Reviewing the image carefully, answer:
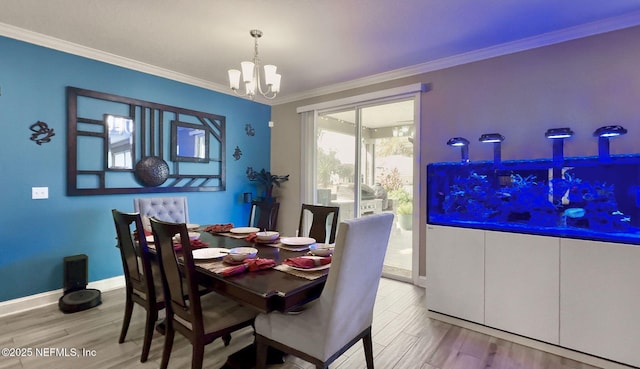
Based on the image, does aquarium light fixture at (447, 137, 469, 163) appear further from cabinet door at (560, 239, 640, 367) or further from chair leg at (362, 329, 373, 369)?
chair leg at (362, 329, 373, 369)

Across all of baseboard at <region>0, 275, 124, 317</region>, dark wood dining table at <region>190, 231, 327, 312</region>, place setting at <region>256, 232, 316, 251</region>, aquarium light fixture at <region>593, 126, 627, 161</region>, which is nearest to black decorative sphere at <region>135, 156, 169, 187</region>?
baseboard at <region>0, 275, 124, 317</region>

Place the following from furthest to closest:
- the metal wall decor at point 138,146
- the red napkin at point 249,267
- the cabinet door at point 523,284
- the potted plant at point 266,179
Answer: the potted plant at point 266,179 < the metal wall decor at point 138,146 < the cabinet door at point 523,284 < the red napkin at point 249,267

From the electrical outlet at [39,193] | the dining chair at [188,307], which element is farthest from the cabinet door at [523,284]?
the electrical outlet at [39,193]

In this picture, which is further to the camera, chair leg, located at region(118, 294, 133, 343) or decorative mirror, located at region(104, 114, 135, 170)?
decorative mirror, located at region(104, 114, 135, 170)

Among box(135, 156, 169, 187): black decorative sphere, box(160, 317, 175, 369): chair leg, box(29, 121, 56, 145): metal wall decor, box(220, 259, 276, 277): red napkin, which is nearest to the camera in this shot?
box(220, 259, 276, 277): red napkin

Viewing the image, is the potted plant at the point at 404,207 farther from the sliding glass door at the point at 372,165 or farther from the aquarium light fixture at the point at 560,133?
the aquarium light fixture at the point at 560,133

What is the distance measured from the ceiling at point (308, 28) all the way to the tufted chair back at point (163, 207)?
5.21 ft

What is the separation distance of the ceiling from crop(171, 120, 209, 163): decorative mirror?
77 cm

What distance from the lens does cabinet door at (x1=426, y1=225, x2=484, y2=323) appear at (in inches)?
98.3

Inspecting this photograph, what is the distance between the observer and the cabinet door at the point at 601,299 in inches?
76.2

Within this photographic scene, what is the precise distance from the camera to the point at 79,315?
2707 millimetres

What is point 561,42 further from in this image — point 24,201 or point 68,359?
point 24,201

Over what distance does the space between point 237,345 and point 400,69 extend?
11.0 ft

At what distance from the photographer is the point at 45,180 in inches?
114
